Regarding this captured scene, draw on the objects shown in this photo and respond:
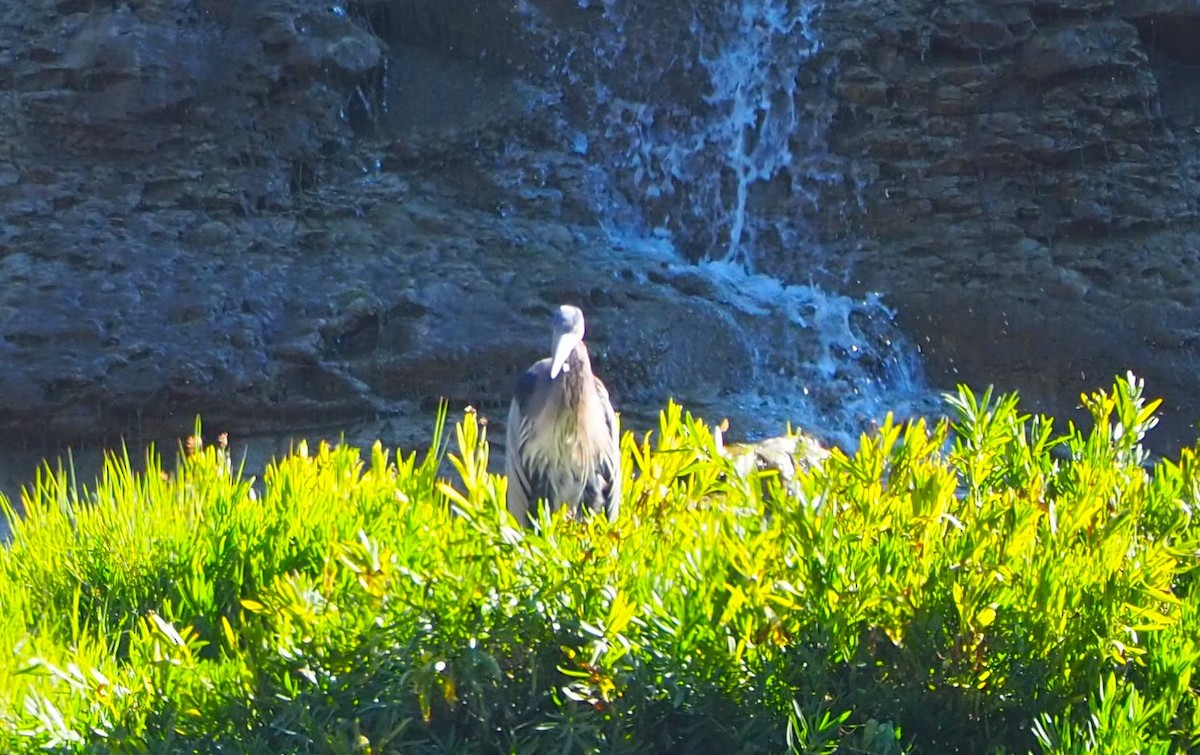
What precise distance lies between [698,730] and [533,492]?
1.36 m

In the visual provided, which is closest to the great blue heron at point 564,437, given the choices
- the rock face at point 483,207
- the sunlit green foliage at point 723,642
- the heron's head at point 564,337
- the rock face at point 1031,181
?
the heron's head at point 564,337

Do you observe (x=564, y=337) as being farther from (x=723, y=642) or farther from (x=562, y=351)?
(x=723, y=642)

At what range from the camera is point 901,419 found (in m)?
9.18

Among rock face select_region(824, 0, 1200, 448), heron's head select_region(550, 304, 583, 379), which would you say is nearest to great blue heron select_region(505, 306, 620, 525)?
heron's head select_region(550, 304, 583, 379)

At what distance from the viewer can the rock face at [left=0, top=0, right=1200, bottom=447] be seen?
9.00 m

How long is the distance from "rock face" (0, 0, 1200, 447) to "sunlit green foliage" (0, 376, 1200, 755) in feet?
19.2

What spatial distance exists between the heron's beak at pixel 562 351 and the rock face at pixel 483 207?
4.99 metres

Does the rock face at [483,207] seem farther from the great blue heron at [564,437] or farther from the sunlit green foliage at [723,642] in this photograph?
the sunlit green foliage at [723,642]

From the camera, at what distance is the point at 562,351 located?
3.94m

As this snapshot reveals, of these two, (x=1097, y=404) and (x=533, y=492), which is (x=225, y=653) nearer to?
(x=533, y=492)

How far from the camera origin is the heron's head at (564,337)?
393 centimetres

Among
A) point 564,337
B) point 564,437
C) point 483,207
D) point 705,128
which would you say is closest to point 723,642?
point 564,437

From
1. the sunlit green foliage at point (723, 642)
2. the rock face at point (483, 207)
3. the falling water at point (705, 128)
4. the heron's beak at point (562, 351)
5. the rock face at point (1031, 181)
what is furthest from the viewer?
the falling water at point (705, 128)

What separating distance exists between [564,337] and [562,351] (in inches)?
2.6
